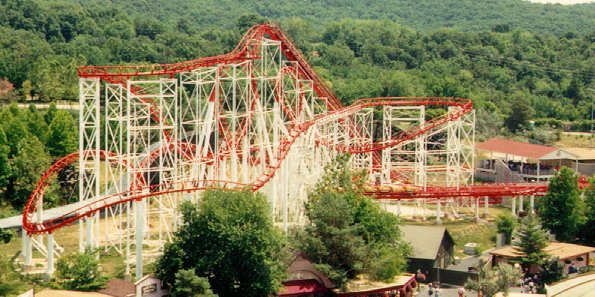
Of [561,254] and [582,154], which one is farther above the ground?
[582,154]

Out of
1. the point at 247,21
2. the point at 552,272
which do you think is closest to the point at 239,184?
the point at 552,272

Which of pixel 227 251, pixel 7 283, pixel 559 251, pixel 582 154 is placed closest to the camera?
pixel 7 283

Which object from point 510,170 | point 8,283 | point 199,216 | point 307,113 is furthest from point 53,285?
point 510,170

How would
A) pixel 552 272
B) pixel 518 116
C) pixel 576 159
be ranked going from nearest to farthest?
1. pixel 552 272
2. pixel 576 159
3. pixel 518 116

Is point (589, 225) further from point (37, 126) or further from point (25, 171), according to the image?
point (37, 126)

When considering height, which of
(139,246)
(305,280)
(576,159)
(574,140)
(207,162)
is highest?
(574,140)

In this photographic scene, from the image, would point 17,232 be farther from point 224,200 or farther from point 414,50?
point 414,50
